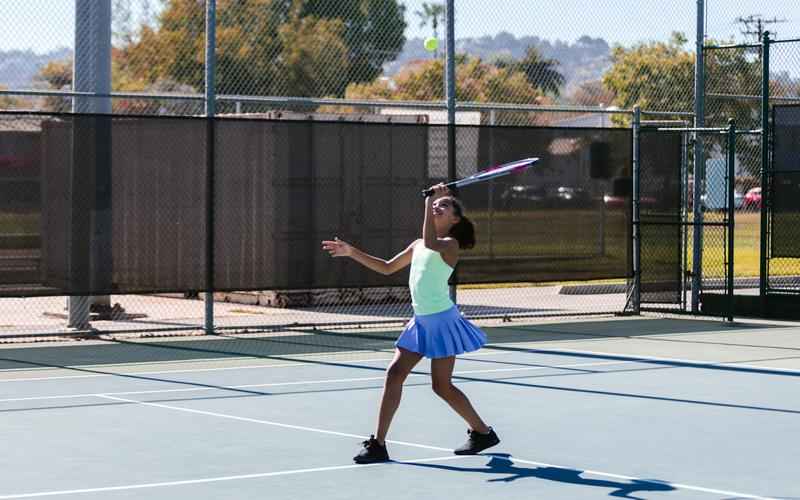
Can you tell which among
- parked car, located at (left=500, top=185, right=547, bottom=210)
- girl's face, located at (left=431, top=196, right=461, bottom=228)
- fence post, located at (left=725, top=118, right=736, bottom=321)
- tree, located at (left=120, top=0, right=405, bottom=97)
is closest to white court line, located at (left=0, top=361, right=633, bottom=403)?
girl's face, located at (left=431, top=196, right=461, bottom=228)

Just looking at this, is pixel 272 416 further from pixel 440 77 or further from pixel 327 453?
pixel 440 77

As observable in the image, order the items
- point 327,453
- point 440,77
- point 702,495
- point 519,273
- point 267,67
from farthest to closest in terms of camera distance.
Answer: point 267,67
point 440,77
point 519,273
point 327,453
point 702,495

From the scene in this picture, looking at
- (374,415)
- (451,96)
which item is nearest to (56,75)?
→ (451,96)

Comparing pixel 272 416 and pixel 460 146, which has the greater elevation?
pixel 460 146

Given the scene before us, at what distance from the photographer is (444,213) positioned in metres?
9.41

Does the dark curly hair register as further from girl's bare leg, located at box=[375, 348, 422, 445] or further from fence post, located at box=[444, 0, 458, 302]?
fence post, located at box=[444, 0, 458, 302]

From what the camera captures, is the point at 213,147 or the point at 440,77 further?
the point at 440,77

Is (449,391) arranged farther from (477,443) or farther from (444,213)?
(444,213)

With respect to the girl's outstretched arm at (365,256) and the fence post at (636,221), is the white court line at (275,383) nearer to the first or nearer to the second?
the girl's outstretched arm at (365,256)

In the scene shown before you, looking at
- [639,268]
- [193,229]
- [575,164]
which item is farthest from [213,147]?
[639,268]

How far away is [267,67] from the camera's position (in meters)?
68.1

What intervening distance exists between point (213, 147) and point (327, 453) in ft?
23.8

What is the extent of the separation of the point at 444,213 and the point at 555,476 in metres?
1.76

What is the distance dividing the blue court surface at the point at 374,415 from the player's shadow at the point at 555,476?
0.02 m
